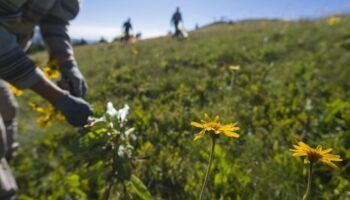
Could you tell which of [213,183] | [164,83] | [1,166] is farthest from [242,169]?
[164,83]

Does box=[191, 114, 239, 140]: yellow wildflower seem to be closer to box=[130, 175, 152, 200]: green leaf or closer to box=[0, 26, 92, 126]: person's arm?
box=[130, 175, 152, 200]: green leaf

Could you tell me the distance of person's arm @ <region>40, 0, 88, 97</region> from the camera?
262cm

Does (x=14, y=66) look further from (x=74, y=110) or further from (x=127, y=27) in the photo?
(x=127, y=27)

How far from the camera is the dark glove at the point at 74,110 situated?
2.06 metres

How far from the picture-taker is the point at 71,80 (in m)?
2.53

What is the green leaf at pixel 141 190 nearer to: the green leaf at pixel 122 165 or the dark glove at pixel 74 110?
the green leaf at pixel 122 165

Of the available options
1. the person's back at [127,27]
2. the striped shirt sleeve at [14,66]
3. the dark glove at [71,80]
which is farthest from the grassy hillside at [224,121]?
the person's back at [127,27]

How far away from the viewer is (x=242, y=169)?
89.0 inches

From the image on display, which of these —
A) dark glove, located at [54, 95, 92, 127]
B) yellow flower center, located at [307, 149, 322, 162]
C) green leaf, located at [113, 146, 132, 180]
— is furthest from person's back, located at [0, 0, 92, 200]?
yellow flower center, located at [307, 149, 322, 162]

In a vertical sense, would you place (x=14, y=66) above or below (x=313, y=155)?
above

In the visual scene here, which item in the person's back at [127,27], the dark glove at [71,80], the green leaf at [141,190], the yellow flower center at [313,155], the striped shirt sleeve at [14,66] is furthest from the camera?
the person's back at [127,27]

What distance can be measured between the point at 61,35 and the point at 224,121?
1524 millimetres

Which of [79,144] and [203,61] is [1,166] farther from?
[203,61]

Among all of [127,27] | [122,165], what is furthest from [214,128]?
[127,27]
